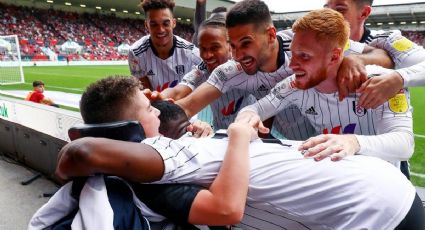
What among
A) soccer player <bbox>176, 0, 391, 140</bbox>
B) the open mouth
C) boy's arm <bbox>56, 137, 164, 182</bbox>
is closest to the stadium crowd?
soccer player <bbox>176, 0, 391, 140</bbox>

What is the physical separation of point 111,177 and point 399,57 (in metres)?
1.72

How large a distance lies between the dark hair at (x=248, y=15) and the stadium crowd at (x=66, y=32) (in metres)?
24.1

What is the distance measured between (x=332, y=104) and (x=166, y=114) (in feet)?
2.56

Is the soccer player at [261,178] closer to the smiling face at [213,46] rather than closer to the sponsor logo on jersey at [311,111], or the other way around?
the sponsor logo on jersey at [311,111]

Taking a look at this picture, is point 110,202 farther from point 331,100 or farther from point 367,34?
point 367,34

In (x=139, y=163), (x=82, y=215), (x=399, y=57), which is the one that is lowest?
(x=82, y=215)

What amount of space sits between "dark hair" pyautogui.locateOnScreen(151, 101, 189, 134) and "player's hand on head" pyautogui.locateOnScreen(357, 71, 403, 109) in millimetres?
795

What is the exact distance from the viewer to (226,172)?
3.45ft

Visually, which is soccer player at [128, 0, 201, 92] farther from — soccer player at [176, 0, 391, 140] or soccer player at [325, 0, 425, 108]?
soccer player at [325, 0, 425, 108]

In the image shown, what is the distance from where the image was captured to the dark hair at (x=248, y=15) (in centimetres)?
198

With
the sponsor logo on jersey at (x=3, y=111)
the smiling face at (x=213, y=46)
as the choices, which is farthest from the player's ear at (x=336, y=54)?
the sponsor logo on jersey at (x=3, y=111)

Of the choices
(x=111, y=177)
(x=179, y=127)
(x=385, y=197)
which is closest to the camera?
(x=385, y=197)

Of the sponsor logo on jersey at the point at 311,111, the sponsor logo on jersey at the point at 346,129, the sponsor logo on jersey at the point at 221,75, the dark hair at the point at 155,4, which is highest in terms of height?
the dark hair at the point at 155,4

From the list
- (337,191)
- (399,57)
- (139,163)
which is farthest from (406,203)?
(399,57)
